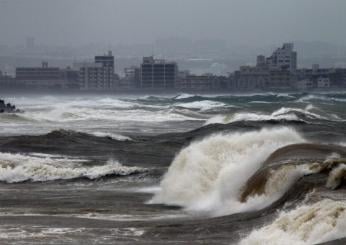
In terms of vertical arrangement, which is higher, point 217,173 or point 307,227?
point 307,227

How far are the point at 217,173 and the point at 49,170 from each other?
26.2 feet

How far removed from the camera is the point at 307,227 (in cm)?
1498

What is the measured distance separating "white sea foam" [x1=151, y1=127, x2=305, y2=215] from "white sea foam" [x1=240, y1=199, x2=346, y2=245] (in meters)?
3.49

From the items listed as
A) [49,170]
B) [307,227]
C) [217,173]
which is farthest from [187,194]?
[307,227]

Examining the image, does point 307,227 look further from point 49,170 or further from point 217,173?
point 49,170

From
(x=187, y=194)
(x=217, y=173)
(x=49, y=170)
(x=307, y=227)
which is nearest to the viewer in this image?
(x=307, y=227)

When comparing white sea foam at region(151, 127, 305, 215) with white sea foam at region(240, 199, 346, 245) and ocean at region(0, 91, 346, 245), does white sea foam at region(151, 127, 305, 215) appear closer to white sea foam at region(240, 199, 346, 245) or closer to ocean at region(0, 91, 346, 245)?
ocean at region(0, 91, 346, 245)

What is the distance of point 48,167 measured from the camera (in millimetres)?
30594

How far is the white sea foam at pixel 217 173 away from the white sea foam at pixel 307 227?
3488 millimetres

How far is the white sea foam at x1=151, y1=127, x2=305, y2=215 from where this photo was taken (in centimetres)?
2105

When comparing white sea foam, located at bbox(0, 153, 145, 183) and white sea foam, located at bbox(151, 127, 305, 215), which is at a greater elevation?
white sea foam, located at bbox(151, 127, 305, 215)

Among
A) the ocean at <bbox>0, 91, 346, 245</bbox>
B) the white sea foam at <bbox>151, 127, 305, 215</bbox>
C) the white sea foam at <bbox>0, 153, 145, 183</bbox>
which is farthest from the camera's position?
the white sea foam at <bbox>0, 153, 145, 183</bbox>

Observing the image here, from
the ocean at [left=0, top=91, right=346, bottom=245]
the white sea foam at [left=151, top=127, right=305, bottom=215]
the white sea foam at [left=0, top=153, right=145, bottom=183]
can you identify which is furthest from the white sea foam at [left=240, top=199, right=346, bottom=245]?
the white sea foam at [left=0, top=153, right=145, bottom=183]

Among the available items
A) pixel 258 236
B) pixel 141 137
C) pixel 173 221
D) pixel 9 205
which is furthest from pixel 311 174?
pixel 141 137
